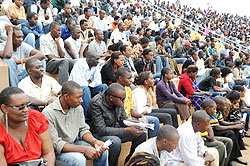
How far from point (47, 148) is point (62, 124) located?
0.43 meters

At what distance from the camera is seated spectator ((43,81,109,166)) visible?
8.87 feet

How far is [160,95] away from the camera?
5.21 meters

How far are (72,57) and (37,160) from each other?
11.4ft

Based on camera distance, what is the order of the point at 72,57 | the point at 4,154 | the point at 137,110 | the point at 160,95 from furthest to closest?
the point at 72,57, the point at 160,95, the point at 137,110, the point at 4,154

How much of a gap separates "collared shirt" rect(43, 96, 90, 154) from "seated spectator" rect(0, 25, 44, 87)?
1.06 meters

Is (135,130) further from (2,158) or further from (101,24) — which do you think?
(101,24)

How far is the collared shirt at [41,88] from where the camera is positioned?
Result: 345 centimetres

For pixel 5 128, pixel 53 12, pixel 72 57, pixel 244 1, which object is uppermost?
pixel 244 1

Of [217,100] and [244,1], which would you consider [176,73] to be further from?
[244,1]

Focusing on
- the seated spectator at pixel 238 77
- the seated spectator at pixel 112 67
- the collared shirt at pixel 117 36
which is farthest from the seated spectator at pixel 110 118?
the seated spectator at pixel 238 77

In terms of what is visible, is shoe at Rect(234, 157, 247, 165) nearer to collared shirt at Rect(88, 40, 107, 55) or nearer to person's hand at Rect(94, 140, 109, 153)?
person's hand at Rect(94, 140, 109, 153)

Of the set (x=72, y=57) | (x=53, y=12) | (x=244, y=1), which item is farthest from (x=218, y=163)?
(x=244, y=1)

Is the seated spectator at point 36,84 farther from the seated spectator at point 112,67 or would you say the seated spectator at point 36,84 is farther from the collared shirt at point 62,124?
the seated spectator at point 112,67

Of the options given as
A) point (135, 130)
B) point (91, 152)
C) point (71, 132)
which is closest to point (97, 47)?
point (135, 130)
